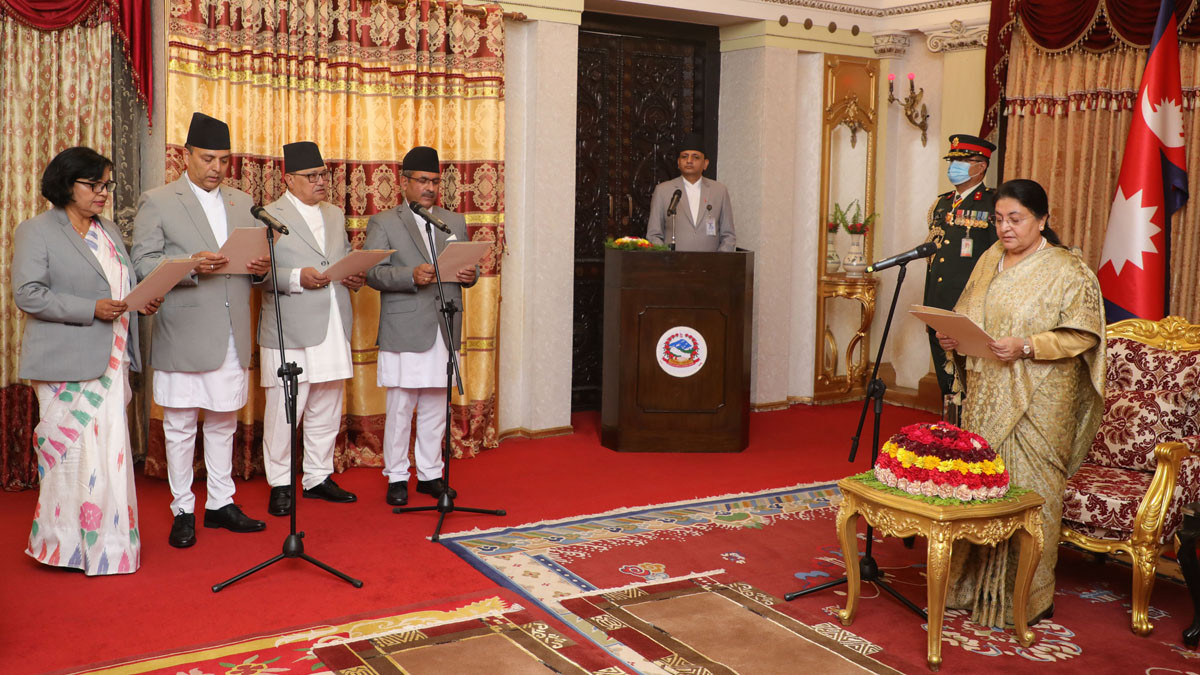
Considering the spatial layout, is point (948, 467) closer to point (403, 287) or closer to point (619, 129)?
point (403, 287)

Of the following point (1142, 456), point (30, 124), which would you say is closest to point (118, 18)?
point (30, 124)

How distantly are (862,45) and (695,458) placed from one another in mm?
3633

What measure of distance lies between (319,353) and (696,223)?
2919 mm

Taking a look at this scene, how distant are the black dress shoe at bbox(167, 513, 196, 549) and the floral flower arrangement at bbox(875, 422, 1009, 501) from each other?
2.87m

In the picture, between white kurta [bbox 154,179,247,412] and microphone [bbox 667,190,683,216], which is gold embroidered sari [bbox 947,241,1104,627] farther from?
white kurta [bbox 154,179,247,412]

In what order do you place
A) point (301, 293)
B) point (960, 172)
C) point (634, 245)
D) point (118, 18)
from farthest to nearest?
point (634, 245) → point (960, 172) → point (118, 18) → point (301, 293)

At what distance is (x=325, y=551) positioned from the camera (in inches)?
178

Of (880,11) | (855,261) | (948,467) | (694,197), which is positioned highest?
(880,11)

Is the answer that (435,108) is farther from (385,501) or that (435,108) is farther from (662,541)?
(662,541)

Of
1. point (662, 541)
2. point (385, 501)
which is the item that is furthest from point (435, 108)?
point (662, 541)

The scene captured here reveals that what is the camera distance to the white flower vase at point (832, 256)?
8133mm

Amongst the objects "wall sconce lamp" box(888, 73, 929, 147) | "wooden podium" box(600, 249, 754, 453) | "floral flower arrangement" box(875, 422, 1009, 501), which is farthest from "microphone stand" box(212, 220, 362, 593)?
"wall sconce lamp" box(888, 73, 929, 147)

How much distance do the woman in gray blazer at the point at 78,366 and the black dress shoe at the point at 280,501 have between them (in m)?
0.86

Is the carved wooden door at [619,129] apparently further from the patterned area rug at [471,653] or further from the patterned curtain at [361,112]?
the patterned area rug at [471,653]
